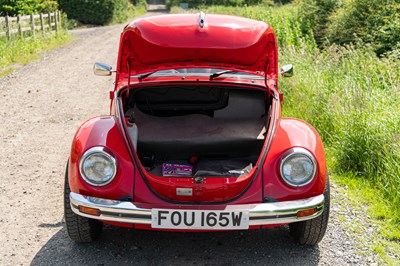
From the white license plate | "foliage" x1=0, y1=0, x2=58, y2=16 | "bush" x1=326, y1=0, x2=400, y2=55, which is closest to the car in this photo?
the white license plate

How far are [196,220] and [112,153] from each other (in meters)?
0.81

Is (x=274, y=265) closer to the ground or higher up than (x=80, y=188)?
closer to the ground

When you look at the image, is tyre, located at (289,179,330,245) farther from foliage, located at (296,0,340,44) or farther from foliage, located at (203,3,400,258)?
foliage, located at (296,0,340,44)

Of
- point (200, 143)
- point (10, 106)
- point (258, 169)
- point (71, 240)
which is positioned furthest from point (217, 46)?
point (10, 106)

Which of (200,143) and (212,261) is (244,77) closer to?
(200,143)

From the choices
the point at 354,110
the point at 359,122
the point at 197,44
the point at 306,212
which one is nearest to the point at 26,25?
the point at 354,110

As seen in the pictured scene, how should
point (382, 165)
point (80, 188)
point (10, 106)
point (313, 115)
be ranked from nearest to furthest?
point (80, 188)
point (382, 165)
point (313, 115)
point (10, 106)

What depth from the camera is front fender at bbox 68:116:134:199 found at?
356 centimetres

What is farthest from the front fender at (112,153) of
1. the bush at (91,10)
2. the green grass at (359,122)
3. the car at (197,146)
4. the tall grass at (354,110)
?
the bush at (91,10)

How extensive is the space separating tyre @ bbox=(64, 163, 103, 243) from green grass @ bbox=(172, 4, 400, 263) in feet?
7.39

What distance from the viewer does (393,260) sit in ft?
12.6

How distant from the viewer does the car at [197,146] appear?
3.51 m

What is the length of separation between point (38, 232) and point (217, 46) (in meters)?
2.20

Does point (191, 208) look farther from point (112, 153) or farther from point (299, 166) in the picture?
point (299, 166)
